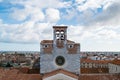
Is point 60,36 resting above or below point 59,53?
above

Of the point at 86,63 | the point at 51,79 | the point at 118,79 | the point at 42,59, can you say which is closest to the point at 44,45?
the point at 42,59

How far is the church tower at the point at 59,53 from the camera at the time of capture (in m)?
31.6

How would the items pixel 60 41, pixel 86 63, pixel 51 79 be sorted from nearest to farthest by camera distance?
pixel 51 79 < pixel 60 41 < pixel 86 63

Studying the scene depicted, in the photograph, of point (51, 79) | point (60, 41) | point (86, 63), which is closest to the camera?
point (51, 79)

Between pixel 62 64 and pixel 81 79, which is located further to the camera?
pixel 62 64

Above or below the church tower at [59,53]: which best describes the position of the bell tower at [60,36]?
above

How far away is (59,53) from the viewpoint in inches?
1252

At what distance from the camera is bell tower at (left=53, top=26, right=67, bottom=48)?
31484 millimetres

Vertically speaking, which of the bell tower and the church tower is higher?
the bell tower

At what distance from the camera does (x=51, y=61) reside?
104 ft

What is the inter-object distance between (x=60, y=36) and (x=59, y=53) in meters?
2.13

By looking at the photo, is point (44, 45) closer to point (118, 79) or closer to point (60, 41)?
point (60, 41)

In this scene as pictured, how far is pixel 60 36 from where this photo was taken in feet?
104

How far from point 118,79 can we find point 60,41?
8284mm
